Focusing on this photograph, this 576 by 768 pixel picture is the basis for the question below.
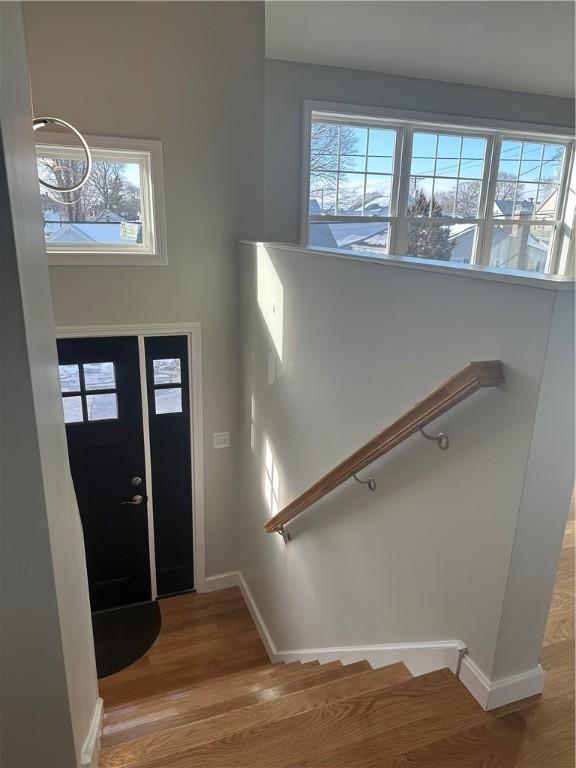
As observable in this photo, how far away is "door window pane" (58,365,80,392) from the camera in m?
3.63

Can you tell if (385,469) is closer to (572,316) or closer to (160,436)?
(572,316)

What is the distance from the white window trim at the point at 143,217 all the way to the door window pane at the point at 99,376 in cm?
74

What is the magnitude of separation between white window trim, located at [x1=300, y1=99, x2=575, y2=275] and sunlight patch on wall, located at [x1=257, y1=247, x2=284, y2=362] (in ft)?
3.14

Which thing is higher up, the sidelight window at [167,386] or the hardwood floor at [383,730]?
the sidelight window at [167,386]

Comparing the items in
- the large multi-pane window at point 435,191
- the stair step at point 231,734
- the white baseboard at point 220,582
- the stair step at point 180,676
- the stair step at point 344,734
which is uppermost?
the large multi-pane window at point 435,191

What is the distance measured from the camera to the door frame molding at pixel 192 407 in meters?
3.57

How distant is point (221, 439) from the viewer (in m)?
4.17

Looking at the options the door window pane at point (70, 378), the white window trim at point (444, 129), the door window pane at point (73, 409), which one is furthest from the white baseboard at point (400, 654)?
the white window trim at point (444, 129)

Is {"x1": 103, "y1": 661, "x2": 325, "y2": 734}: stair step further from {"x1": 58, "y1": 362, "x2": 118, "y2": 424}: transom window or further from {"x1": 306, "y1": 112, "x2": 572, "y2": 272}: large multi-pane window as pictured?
{"x1": 306, "y1": 112, "x2": 572, "y2": 272}: large multi-pane window

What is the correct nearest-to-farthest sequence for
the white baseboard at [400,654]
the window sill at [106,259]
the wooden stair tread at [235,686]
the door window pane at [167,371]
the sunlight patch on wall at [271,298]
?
the white baseboard at [400,654] → the wooden stair tread at [235,686] → the sunlight patch on wall at [271,298] → the window sill at [106,259] → the door window pane at [167,371]

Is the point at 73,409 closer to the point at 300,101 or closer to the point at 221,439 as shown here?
the point at 221,439

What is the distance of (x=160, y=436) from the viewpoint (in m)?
4.03

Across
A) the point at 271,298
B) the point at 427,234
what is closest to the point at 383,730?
the point at 271,298

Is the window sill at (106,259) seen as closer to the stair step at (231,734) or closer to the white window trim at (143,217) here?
the white window trim at (143,217)
